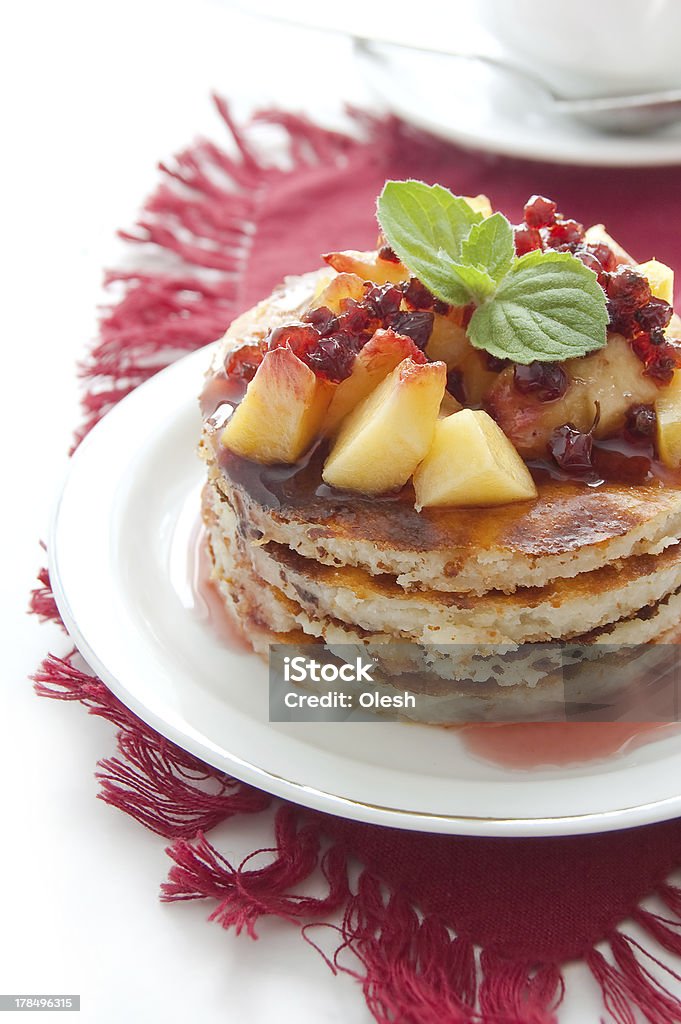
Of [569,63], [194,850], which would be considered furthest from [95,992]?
[569,63]

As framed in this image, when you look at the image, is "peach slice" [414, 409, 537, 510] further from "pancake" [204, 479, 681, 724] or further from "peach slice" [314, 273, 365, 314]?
"peach slice" [314, 273, 365, 314]

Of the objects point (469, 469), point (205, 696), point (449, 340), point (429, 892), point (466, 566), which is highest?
point (449, 340)

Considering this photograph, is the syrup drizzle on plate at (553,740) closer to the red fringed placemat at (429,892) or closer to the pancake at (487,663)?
the pancake at (487,663)

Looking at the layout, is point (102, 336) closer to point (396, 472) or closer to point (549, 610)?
point (396, 472)

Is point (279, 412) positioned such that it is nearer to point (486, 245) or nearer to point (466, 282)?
point (466, 282)

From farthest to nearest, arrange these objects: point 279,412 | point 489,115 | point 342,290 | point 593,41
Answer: point 489,115 < point 593,41 < point 342,290 < point 279,412

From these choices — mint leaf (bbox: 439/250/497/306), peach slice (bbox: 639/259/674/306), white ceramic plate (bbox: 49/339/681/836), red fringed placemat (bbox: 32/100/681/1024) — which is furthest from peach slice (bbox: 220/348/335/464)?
peach slice (bbox: 639/259/674/306)

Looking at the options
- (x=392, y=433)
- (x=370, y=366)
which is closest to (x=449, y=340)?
(x=370, y=366)
